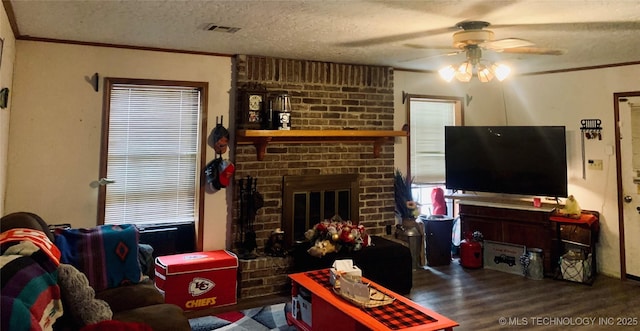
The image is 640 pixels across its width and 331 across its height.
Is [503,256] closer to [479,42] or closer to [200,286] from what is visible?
[479,42]

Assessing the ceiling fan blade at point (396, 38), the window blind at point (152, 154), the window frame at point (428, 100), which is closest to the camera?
the ceiling fan blade at point (396, 38)

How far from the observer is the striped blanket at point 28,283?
141 cm

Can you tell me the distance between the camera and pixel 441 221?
4750 millimetres

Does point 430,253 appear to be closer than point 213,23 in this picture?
No

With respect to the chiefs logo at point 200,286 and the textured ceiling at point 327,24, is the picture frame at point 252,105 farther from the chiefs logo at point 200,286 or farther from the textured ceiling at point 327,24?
the chiefs logo at point 200,286

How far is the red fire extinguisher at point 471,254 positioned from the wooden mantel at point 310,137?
1.50 metres

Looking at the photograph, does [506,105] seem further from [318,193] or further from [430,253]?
[318,193]

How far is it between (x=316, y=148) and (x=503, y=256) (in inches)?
98.0

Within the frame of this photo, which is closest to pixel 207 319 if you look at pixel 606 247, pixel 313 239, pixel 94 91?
pixel 313 239

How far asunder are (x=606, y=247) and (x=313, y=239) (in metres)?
3.36

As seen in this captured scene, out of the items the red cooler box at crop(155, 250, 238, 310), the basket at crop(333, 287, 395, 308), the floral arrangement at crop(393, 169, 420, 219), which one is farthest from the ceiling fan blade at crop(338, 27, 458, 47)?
the red cooler box at crop(155, 250, 238, 310)

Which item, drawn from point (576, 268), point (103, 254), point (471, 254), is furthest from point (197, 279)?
point (576, 268)

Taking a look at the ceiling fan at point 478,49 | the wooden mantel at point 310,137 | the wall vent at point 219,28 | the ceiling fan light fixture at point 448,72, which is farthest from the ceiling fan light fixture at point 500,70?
the wall vent at point 219,28

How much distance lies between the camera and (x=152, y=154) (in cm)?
384
